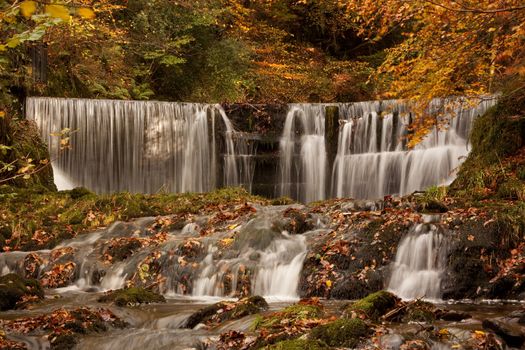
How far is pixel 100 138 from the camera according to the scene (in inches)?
636

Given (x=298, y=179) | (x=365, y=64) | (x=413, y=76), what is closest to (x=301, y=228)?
(x=413, y=76)

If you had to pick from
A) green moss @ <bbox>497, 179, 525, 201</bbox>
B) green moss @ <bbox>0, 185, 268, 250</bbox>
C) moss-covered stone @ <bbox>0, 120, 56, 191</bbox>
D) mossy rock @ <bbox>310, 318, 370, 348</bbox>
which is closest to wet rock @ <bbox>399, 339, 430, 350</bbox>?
mossy rock @ <bbox>310, 318, 370, 348</bbox>

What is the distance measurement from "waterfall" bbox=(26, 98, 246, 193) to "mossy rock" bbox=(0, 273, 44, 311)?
25.4 feet

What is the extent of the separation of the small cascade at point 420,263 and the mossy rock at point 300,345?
10.6 feet

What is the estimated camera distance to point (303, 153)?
58.5 feet

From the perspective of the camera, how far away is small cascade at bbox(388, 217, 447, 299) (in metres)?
7.80

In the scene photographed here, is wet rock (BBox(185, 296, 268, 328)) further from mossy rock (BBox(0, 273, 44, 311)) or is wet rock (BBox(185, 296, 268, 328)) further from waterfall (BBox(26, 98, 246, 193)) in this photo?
waterfall (BBox(26, 98, 246, 193))

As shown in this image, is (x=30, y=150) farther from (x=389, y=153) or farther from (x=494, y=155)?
(x=494, y=155)

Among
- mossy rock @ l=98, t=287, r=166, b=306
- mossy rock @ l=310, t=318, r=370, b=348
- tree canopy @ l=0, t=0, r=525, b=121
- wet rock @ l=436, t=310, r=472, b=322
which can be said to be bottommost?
mossy rock @ l=98, t=287, r=166, b=306

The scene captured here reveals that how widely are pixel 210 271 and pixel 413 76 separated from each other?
4.11 m

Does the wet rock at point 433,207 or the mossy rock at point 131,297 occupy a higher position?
the wet rock at point 433,207

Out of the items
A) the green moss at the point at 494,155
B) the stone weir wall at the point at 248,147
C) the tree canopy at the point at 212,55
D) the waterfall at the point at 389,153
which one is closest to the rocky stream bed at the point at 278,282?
the green moss at the point at 494,155

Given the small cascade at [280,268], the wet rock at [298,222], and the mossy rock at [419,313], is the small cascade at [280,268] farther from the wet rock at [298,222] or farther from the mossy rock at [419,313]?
the mossy rock at [419,313]

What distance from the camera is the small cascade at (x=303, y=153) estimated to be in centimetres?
1775
